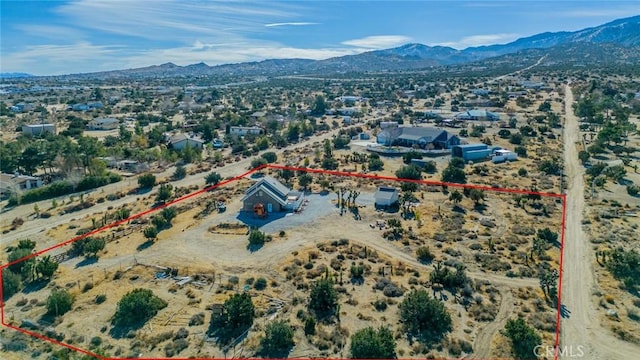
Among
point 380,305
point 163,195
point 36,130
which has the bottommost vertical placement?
point 380,305

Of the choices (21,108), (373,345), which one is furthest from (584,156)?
(21,108)

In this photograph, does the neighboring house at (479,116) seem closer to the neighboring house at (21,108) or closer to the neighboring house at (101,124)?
the neighboring house at (101,124)

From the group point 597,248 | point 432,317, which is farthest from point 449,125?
point 432,317

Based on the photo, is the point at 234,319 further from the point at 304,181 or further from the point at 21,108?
the point at 21,108

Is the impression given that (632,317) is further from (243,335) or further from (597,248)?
(243,335)

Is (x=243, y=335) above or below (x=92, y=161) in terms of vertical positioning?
below

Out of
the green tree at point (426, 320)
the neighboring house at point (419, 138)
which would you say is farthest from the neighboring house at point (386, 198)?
the neighboring house at point (419, 138)
